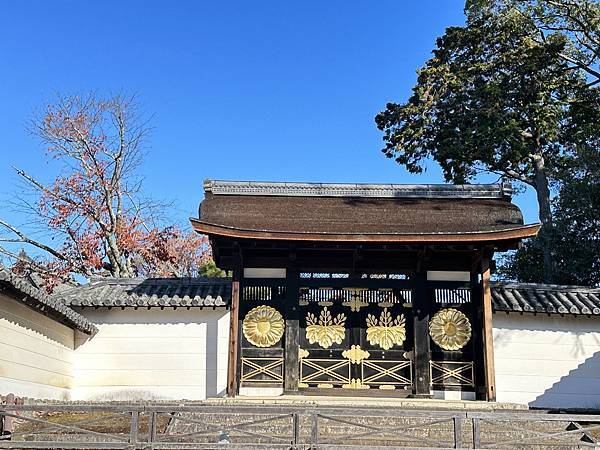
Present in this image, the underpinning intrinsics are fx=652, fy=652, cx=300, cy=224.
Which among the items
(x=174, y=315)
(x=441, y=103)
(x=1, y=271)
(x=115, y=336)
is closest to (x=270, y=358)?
(x=174, y=315)

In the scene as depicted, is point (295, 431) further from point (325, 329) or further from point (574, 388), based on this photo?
point (574, 388)

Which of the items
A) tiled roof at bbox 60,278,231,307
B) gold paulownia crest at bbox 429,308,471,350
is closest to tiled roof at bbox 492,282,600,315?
gold paulownia crest at bbox 429,308,471,350

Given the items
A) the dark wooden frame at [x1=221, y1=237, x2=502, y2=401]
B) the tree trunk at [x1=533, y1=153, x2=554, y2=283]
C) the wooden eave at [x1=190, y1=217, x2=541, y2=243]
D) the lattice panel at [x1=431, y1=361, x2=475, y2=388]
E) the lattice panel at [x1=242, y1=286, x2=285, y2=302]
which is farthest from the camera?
the tree trunk at [x1=533, y1=153, x2=554, y2=283]

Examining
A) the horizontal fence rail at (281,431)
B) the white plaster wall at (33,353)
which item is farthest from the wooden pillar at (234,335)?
the white plaster wall at (33,353)

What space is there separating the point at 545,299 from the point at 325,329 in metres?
4.54

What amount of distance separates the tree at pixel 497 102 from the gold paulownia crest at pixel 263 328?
11.7 metres

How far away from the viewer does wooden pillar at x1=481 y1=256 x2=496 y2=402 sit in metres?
11.9

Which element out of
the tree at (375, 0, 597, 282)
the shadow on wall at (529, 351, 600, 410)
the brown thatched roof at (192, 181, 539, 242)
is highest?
the tree at (375, 0, 597, 282)

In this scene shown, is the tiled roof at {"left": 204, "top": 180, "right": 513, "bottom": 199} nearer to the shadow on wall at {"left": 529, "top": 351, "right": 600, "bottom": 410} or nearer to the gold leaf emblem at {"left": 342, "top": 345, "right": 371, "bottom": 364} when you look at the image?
the gold leaf emblem at {"left": 342, "top": 345, "right": 371, "bottom": 364}

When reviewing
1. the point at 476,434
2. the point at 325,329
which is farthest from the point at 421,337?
the point at 476,434

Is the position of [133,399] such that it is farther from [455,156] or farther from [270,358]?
[455,156]

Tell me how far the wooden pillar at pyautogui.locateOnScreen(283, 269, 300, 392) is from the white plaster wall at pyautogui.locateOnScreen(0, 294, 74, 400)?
4191 mm

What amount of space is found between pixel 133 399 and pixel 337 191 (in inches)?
244

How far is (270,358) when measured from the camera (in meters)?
12.8
